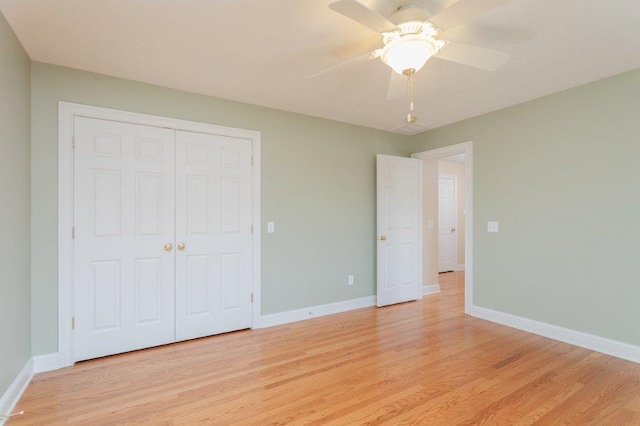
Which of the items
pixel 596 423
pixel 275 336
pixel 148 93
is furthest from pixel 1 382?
pixel 596 423

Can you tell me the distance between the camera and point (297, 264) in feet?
12.3

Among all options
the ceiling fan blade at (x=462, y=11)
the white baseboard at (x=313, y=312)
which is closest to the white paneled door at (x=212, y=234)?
the white baseboard at (x=313, y=312)

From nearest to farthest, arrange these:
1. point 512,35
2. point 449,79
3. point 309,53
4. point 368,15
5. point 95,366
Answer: point 368,15
point 512,35
point 309,53
point 95,366
point 449,79

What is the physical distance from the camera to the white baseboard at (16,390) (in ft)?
6.39

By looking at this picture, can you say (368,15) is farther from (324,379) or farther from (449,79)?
(324,379)

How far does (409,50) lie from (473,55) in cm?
42

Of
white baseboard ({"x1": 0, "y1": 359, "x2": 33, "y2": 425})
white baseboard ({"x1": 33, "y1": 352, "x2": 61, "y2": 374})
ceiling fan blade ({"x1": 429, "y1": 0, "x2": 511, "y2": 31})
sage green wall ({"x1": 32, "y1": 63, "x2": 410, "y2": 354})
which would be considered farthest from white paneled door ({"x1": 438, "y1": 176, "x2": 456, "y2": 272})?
white baseboard ({"x1": 0, "y1": 359, "x2": 33, "y2": 425})

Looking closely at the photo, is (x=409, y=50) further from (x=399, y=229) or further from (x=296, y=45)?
(x=399, y=229)

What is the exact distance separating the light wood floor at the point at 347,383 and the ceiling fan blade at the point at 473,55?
6.98 ft

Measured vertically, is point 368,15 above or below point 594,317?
above

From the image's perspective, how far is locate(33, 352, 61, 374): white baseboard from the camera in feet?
8.14

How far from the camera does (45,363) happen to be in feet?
8.27

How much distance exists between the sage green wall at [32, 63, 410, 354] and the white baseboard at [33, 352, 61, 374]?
45 millimetres

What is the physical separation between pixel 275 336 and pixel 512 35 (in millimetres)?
3191
